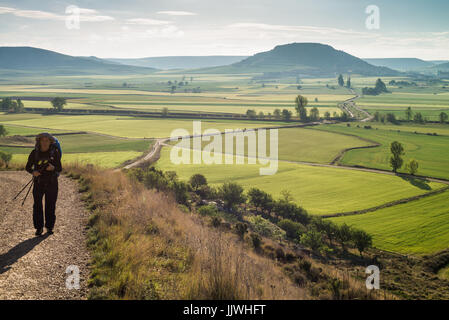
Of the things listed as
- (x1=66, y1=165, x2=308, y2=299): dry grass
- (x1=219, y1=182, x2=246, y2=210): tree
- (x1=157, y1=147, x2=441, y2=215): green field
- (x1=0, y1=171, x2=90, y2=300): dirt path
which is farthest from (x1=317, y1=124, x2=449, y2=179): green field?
(x1=0, y1=171, x2=90, y2=300): dirt path

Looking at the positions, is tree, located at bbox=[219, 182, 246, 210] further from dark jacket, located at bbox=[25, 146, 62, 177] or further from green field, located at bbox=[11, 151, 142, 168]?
dark jacket, located at bbox=[25, 146, 62, 177]

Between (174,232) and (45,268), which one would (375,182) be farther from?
(45,268)

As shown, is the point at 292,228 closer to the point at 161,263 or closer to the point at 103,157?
the point at 161,263

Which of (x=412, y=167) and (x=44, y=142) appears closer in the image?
(x=44, y=142)

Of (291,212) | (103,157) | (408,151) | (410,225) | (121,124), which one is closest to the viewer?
(410,225)

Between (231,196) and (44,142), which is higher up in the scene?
(44,142)

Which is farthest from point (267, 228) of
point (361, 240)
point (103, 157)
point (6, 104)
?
point (6, 104)

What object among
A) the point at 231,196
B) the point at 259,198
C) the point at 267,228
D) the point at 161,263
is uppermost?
the point at 161,263
